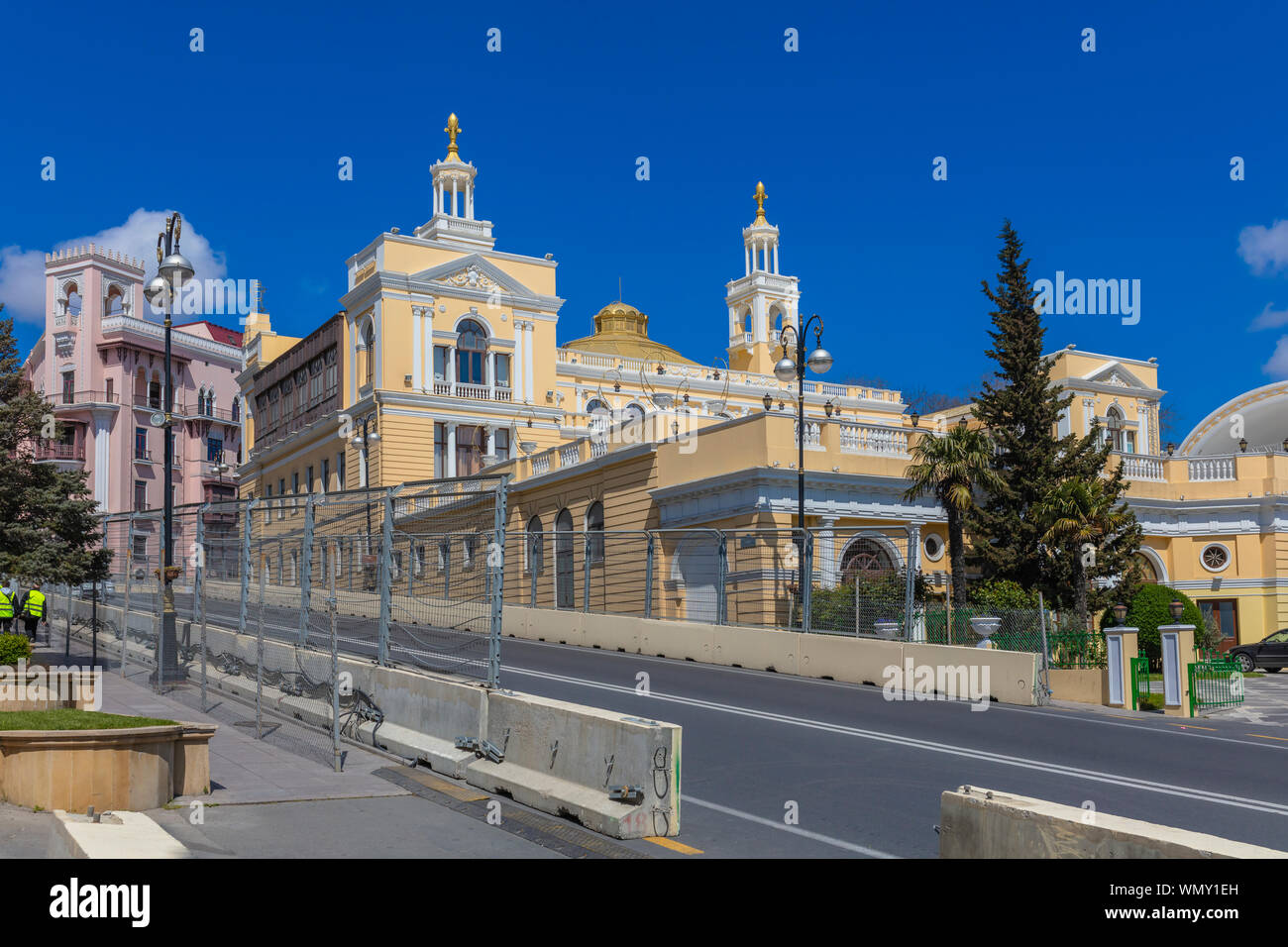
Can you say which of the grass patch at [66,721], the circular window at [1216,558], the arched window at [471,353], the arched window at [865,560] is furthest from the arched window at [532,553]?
the grass patch at [66,721]

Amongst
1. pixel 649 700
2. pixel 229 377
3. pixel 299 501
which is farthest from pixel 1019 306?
pixel 229 377

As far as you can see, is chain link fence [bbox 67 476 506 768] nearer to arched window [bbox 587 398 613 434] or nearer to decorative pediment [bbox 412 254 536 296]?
decorative pediment [bbox 412 254 536 296]

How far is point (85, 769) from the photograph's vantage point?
876 cm

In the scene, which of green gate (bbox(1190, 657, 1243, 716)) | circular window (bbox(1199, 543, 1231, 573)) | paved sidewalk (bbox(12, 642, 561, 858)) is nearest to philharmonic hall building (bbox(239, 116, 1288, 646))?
circular window (bbox(1199, 543, 1231, 573))

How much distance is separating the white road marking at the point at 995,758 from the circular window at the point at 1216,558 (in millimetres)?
27620

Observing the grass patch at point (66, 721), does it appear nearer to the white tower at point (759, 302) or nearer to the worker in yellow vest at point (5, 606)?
the worker in yellow vest at point (5, 606)

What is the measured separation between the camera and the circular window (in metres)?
38.6

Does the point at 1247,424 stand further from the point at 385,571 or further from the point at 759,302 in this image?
the point at 385,571

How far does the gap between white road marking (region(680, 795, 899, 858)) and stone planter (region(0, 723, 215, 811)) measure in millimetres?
4317

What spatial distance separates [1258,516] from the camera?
1503 inches

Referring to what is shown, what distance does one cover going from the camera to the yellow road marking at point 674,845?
8.34 m

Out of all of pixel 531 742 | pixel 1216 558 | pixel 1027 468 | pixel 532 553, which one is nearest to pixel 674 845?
pixel 531 742

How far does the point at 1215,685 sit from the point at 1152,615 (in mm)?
8120
